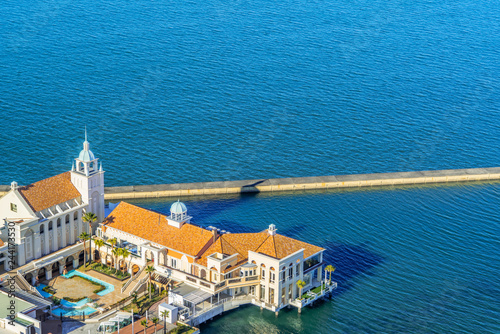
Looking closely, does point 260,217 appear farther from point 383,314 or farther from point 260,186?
point 383,314

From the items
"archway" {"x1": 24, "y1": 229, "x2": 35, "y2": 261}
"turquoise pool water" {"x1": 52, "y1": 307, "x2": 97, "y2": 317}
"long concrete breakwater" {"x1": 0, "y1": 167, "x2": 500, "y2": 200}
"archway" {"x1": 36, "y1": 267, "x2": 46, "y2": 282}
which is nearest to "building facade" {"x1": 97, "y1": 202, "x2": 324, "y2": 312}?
"archway" {"x1": 36, "y1": 267, "x2": 46, "y2": 282}

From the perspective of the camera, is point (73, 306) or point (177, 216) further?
point (177, 216)

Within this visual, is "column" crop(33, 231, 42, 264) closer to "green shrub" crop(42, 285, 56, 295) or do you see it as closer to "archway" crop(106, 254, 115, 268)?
"green shrub" crop(42, 285, 56, 295)

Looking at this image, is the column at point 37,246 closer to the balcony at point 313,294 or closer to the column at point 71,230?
the column at point 71,230

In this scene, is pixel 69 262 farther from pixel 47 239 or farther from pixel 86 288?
pixel 86 288

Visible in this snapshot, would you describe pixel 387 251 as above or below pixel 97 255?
above

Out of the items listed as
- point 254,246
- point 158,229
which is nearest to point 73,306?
point 158,229

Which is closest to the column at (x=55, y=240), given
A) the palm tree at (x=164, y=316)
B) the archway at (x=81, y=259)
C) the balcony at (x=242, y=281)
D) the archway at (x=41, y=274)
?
Answer: the archway at (x=41, y=274)

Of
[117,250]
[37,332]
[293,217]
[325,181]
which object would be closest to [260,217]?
[293,217]
